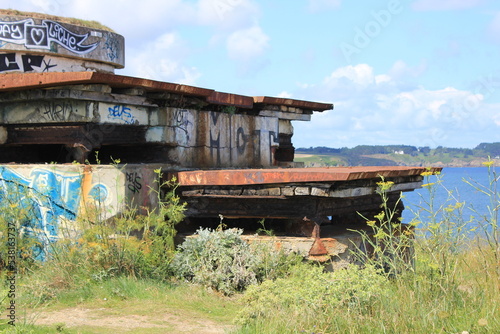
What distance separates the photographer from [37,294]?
6.33 m

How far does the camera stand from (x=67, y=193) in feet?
26.0

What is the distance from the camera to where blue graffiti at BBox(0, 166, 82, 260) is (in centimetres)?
Result: 789

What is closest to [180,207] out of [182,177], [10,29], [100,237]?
[182,177]

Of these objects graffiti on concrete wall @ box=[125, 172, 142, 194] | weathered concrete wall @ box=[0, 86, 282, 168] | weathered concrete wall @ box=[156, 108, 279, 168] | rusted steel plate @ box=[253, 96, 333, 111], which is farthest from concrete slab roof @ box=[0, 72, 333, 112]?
graffiti on concrete wall @ box=[125, 172, 142, 194]

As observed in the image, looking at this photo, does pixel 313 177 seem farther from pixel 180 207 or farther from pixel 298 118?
pixel 298 118

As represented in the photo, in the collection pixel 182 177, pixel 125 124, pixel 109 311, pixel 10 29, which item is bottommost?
pixel 109 311

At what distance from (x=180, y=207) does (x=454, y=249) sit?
3695 mm

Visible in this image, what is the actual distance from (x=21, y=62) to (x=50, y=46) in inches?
27.5

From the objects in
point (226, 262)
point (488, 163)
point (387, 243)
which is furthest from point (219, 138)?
point (488, 163)

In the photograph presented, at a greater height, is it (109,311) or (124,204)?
(124,204)

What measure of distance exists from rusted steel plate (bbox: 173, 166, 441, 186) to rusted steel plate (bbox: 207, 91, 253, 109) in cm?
201

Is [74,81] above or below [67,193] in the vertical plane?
above

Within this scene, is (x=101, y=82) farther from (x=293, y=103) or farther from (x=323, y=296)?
(x=293, y=103)

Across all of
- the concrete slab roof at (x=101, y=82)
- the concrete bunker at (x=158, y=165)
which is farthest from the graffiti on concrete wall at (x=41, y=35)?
the concrete slab roof at (x=101, y=82)
